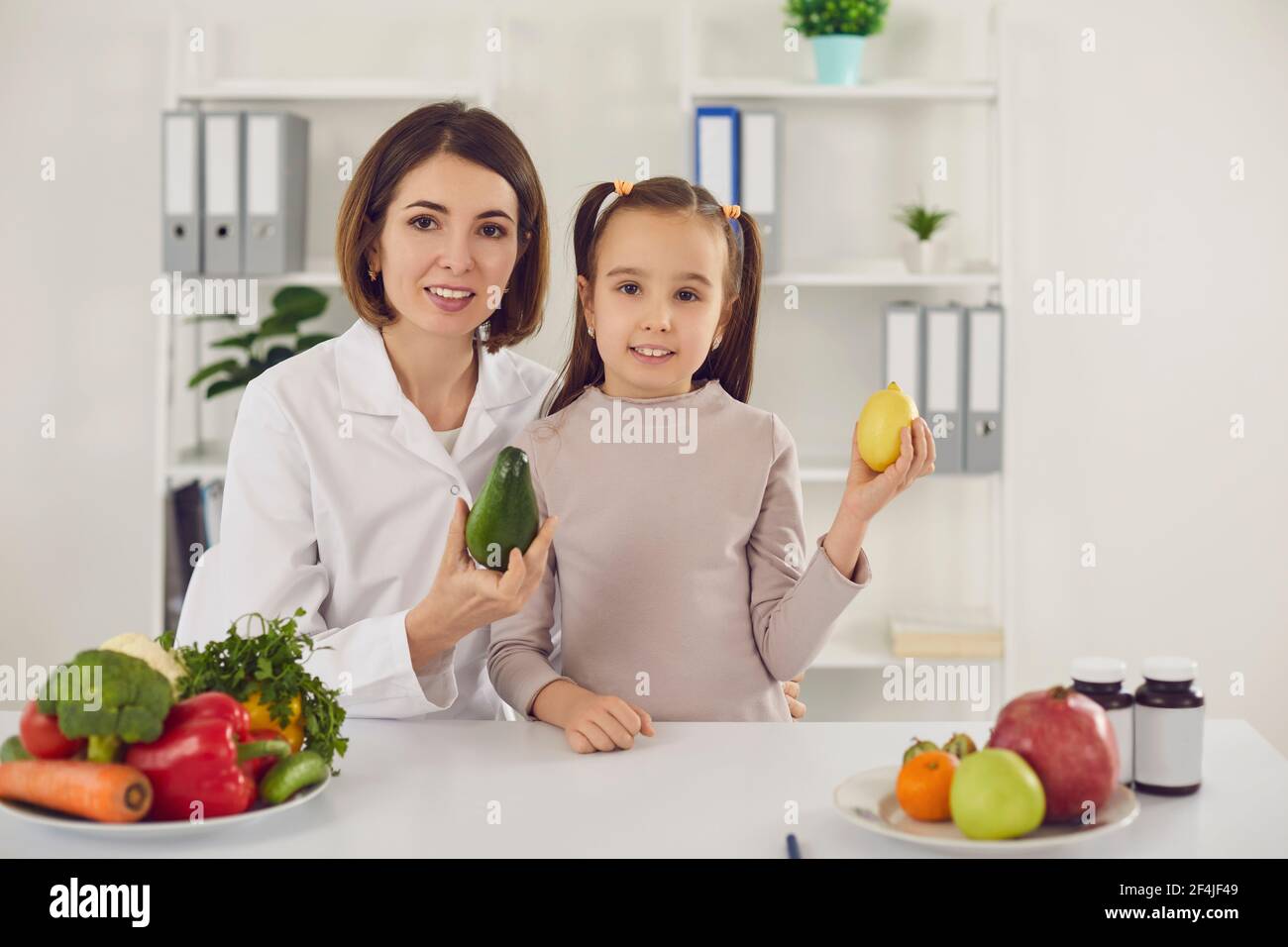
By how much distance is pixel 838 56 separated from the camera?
3021 millimetres

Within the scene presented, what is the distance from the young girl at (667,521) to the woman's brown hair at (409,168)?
0.17 m

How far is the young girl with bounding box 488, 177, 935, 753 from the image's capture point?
1.54 metres

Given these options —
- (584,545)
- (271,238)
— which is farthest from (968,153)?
(584,545)

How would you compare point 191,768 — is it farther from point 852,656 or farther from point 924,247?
point 924,247

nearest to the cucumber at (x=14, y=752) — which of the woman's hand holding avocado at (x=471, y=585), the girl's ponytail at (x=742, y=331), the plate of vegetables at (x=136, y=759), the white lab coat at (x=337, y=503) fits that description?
the plate of vegetables at (x=136, y=759)

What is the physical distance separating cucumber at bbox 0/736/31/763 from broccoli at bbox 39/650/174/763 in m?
0.07

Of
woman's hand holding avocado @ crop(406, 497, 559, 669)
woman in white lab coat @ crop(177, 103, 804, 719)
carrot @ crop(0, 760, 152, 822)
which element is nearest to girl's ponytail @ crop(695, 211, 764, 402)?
woman in white lab coat @ crop(177, 103, 804, 719)

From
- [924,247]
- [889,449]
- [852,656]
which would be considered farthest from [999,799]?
[924,247]

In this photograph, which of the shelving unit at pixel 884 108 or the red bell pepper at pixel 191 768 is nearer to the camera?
the red bell pepper at pixel 191 768

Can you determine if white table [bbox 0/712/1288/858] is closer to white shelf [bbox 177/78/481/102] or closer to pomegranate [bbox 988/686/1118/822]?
pomegranate [bbox 988/686/1118/822]

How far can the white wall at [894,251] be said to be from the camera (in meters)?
3.25

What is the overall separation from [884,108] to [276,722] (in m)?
2.54

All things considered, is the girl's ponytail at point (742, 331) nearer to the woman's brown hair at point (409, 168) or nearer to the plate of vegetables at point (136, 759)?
the woman's brown hair at point (409, 168)
